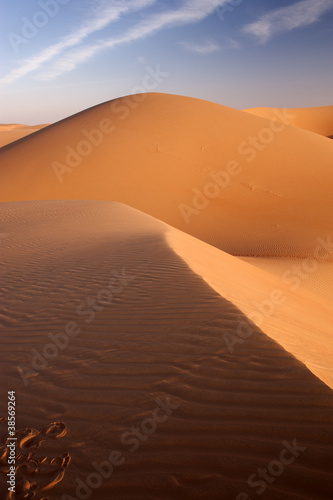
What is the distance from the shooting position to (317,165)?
21828 mm

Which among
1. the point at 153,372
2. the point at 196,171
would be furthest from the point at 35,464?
the point at 196,171

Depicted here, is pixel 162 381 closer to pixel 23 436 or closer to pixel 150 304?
pixel 23 436

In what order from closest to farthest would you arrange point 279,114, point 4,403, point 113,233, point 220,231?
1. point 4,403
2. point 113,233
3. point 220,231
4. point 279,114

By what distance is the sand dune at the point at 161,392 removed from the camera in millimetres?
2195

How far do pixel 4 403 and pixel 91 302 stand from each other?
1.85 m

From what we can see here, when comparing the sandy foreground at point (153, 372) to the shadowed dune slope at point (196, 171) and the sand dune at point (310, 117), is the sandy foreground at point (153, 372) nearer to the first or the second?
the shadowed dune slope at point (196, 171)

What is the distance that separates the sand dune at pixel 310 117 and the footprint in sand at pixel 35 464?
67.2 meters

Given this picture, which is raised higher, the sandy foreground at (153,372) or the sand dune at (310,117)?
the sand dune at (310,117)

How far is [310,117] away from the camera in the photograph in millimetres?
72125

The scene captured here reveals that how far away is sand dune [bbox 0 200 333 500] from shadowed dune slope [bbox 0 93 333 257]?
33.8 ft

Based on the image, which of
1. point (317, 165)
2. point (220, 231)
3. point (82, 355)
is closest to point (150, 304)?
point (82, 355)

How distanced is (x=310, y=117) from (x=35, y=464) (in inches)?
3120

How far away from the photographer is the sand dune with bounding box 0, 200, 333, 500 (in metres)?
2.20

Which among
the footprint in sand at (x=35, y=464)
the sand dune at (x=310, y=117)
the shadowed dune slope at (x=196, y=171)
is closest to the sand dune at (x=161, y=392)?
the footprint in sand at (x=35, y=464)
